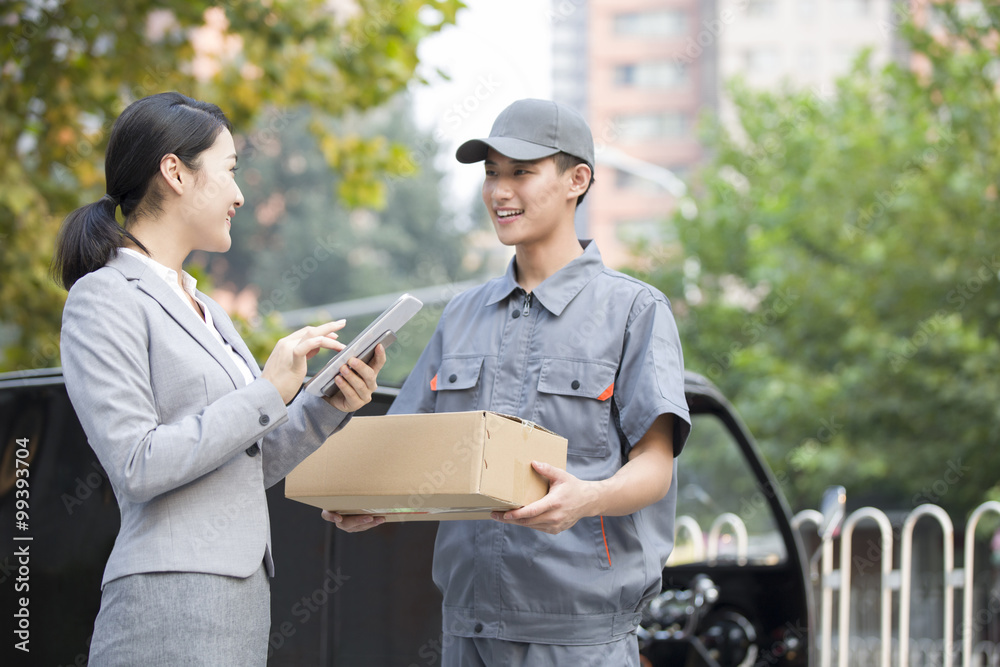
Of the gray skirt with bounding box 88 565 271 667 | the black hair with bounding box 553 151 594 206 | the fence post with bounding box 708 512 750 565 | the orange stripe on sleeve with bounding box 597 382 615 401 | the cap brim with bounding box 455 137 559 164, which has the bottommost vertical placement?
the fence post with bounding box 708 512 750 565

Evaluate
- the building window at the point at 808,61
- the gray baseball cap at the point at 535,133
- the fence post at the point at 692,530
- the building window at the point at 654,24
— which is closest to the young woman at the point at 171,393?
the gray baseball cap at the point at 535,133

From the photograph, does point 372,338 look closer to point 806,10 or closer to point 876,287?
point 876,287

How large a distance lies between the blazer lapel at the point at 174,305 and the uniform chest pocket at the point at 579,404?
772 millimetres

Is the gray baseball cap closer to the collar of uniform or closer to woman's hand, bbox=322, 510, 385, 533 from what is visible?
the collar of uniform

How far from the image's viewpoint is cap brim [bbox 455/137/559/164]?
2.57m

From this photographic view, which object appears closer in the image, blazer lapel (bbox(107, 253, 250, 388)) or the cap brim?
blazer lapel (bbox(107, 253, 250, 388))

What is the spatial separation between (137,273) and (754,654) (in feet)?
10.8

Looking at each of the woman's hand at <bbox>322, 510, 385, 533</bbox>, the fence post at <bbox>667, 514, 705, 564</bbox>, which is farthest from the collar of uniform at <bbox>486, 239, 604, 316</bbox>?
the fence post at <bbox>667, 514, 705, 564</bbox>

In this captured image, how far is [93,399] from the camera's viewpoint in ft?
6.07

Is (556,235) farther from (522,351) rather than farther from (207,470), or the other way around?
(207,470)

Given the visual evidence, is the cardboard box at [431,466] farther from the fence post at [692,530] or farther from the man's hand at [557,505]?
the fence post at [692,530]

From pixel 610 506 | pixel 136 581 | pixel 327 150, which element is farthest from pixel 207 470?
pixel 327 150

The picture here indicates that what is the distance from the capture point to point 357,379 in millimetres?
2182

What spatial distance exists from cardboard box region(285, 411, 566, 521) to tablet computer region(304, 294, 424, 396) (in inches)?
5.7
